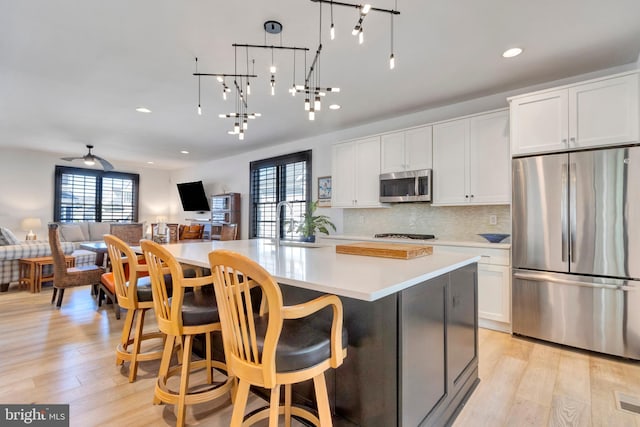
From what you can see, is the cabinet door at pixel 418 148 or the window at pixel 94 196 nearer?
the cabinet door at pixel 418 148

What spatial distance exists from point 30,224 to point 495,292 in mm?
9076

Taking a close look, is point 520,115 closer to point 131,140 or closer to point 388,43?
point 388,43

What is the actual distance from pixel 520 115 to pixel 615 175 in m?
0.95

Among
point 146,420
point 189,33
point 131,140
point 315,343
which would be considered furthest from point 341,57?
point 131,140

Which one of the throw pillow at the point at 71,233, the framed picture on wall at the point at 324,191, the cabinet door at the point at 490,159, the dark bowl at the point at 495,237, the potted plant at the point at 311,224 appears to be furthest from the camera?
the throw pillow at the point at 71,233

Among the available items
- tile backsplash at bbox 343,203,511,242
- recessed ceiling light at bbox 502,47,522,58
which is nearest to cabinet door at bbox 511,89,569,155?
recessed ceiling light at bbox 502,47,522,58

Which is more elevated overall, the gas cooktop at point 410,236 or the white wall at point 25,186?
the white wall at point 25,186

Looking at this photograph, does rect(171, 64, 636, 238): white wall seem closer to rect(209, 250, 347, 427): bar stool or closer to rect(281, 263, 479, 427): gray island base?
rect(281, 263, 479, 427): gray island base

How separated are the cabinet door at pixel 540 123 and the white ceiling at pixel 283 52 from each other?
323mm

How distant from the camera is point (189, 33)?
2.46m

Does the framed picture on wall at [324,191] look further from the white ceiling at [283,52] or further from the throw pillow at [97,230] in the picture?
the throw pillow at [97,230]

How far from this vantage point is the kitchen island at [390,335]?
1374 mm

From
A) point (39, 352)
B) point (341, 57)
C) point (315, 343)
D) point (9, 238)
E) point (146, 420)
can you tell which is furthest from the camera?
point (9, 238)

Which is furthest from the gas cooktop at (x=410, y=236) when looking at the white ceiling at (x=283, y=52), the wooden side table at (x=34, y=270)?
the wooden side table at (x=34, y=270)
